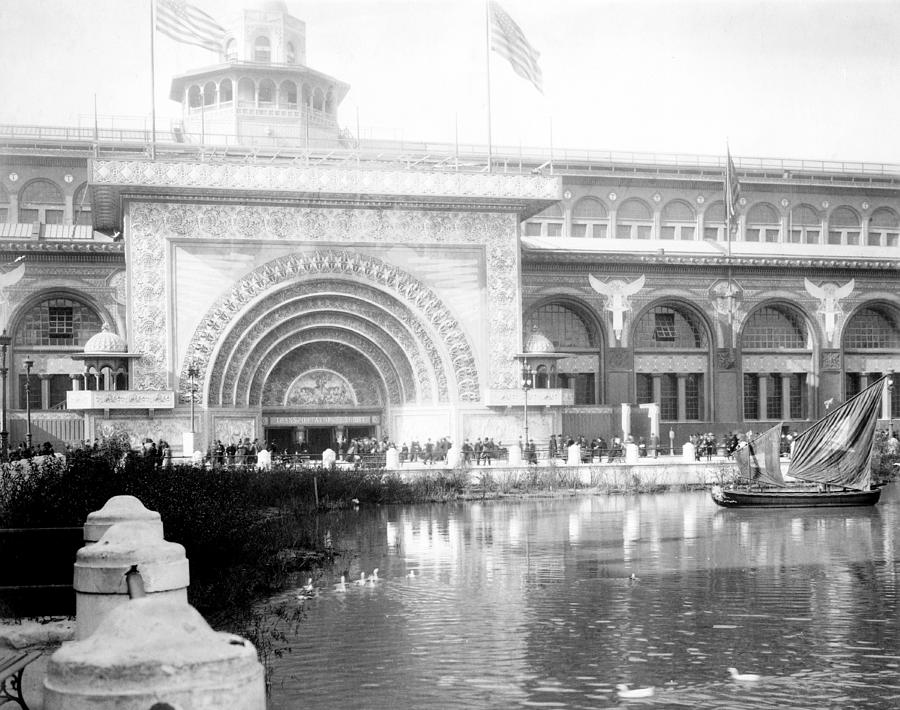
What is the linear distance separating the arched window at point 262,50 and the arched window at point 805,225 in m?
28.0

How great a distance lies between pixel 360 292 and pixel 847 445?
58.9 feet

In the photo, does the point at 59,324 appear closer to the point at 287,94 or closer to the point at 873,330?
the point at 287,94

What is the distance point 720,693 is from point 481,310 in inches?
1253

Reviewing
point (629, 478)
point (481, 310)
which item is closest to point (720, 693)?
point (629, 478)

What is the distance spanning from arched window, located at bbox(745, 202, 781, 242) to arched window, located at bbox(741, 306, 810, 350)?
28.5 feet

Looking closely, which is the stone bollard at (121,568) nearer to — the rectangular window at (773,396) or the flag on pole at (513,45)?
the flag on pole at (513,45)

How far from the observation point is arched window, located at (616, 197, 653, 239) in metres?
58.5

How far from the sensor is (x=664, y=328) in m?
51.7

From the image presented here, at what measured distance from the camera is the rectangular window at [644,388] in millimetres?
51000

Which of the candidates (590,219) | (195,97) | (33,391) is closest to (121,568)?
(33,391)

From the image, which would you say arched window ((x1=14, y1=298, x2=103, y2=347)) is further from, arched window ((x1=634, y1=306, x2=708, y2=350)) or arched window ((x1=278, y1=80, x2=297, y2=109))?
arched window ((x1=634, y1=306, x2=708, y2=350))

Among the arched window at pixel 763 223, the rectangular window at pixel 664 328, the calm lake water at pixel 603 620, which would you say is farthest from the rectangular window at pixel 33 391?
the arched window at pixel 763 223

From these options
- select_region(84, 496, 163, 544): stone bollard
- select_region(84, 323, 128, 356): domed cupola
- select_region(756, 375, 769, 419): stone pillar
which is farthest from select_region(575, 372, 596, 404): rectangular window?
select_region(84, 496, 163, 544): stone bollard

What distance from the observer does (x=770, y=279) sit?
52.1m
